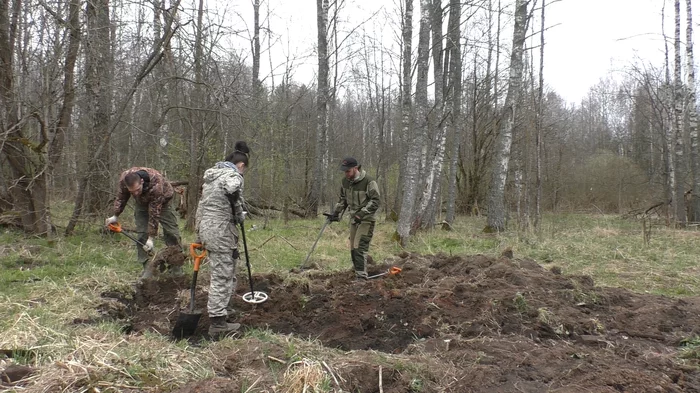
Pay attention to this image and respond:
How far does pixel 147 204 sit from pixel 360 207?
9.90 feet

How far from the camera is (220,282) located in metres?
4.80

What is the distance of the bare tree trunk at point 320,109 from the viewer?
16703 millimetres

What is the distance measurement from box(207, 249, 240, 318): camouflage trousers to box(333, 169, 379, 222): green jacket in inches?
94.5

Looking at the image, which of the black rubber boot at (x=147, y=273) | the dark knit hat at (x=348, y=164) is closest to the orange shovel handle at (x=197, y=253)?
the black rubber boot at (x=147, y=273)

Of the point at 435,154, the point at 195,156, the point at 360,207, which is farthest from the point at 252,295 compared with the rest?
the point at 435,154

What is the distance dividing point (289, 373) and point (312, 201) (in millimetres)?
13594

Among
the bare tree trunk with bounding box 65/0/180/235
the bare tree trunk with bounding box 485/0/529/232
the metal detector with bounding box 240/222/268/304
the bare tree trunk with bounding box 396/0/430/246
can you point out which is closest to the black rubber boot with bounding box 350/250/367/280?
the metal detector with bounding box 240/222/268/304

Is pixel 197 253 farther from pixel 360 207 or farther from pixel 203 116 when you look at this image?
pixel 203 116

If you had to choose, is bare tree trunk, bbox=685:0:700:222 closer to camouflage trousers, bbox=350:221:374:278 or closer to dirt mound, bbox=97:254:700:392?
dirt mound, bbox=97:254:700:392

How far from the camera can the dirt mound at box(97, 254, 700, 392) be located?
3.48 metres

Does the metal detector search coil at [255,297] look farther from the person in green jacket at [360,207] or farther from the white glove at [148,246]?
the person in green jacket at [360,207]

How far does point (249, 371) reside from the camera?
344 cm

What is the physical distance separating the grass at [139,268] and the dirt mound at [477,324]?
0.30 m

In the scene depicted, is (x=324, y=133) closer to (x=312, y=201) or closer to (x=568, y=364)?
(x=312, y=201)
